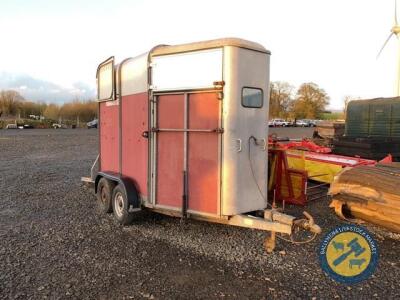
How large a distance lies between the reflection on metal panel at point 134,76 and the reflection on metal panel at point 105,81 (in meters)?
0.50

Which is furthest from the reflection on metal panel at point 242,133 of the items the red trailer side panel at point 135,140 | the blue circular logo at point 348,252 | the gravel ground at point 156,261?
the blue circular logo at point 348,252

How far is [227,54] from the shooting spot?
206 inches

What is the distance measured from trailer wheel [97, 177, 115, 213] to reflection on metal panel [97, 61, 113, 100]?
5.79 feet

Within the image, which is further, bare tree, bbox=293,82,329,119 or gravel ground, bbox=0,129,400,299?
bare tree, bbox=293,82,329,119

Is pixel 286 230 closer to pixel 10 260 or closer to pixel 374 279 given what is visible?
pixel 374 279

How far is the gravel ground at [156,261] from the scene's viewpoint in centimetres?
438

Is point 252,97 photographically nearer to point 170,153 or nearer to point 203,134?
point 203,134

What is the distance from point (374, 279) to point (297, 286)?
1.05 m

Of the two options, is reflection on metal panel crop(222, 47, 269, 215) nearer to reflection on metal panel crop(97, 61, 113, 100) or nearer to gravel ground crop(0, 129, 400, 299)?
gravel ground crop(0, 129, 400, 299)

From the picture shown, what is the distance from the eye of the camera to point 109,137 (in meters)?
7.84

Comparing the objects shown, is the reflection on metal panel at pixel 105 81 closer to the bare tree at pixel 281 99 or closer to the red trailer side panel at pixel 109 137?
the red trailer side panel at pixel 109 137

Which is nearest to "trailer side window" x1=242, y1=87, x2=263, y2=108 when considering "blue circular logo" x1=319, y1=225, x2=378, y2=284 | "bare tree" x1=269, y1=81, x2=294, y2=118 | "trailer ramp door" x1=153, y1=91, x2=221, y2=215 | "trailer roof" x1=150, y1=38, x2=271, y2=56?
"trailer ramp door" x1=153, y1=91, x2=221, y2=215

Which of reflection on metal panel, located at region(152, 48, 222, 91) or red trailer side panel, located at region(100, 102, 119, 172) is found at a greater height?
reflection on metal panel, located at region(152, 48, 222, 91)

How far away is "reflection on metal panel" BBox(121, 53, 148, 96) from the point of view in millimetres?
6297
